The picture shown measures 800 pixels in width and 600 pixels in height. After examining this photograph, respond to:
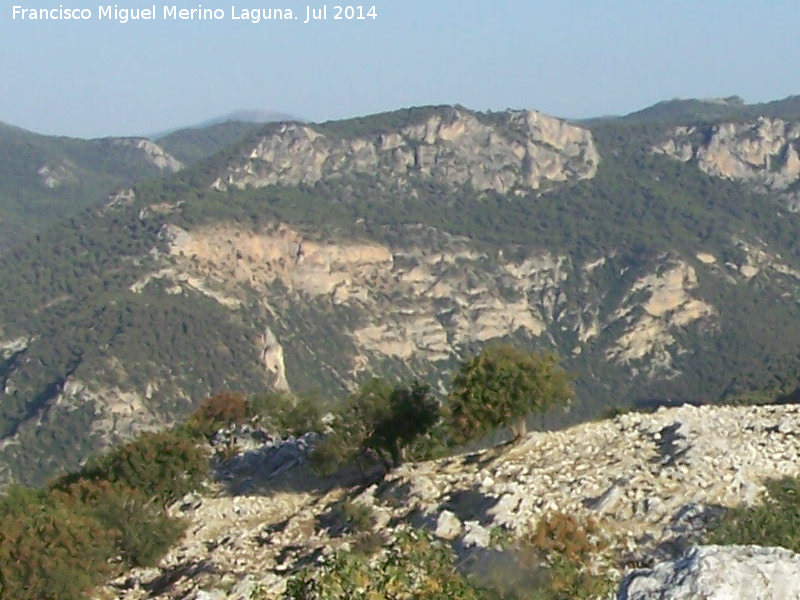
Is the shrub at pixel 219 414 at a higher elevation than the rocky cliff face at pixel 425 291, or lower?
higher

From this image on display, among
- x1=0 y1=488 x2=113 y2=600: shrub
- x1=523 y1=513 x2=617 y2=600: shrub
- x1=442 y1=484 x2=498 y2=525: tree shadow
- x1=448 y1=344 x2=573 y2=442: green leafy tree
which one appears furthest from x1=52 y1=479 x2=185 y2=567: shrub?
x1=523 y1=513 x2=617 y2=600: shrub

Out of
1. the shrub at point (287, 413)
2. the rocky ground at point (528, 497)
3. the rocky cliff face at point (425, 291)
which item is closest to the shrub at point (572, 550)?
the rocky ground at point (528, 497)

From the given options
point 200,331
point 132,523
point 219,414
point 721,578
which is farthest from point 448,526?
point 200,331

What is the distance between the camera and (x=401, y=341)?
17362cm

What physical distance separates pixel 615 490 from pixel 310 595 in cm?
1143

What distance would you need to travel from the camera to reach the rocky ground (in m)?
17.5

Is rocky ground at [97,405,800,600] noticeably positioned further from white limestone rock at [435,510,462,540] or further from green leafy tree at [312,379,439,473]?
green leafy tree at [312,379,439,473]

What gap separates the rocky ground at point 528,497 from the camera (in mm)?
17531

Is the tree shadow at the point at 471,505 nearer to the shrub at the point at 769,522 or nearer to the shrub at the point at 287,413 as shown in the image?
the shrub at the point at 769,522

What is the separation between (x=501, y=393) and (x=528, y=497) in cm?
514

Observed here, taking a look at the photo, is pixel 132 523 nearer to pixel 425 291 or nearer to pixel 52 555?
pixel 52 555

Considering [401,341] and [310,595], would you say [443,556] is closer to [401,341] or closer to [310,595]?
[310,595]

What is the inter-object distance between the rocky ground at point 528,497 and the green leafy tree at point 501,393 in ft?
2.48

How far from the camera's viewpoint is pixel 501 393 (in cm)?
2409
